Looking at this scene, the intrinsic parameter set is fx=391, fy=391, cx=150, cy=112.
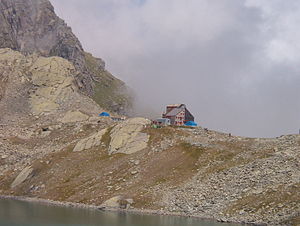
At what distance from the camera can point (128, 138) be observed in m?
114

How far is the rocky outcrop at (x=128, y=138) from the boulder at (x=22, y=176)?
2283cm

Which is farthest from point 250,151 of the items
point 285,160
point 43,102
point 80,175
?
point 43,102

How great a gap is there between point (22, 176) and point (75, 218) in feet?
137

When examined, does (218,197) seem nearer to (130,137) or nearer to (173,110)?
(130,137)

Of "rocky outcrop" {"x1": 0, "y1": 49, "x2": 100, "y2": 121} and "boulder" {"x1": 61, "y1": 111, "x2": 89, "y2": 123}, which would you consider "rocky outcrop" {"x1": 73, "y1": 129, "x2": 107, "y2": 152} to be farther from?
"rocky outcrop" {"x1": 0, "y1": 49, "x2": 100, "y2": 121}

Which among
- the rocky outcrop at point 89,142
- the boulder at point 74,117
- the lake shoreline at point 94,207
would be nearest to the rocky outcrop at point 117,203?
the lake shoreline at point 94,207

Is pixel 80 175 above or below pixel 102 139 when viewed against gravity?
below

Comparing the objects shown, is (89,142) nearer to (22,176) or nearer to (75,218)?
(22,176)

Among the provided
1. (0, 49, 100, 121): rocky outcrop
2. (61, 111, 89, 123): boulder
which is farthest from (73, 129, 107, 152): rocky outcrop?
(0, 49, 100, 121): rocky outcrop

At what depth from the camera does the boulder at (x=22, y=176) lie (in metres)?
106

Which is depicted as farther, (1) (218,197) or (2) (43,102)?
(2) (43,102)

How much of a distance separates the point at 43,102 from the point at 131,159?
80.5m

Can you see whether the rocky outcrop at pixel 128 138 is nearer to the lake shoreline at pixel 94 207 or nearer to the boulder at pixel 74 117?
the lake shoreline at pixel 94 207

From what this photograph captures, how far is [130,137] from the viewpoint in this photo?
11469 centimetres
